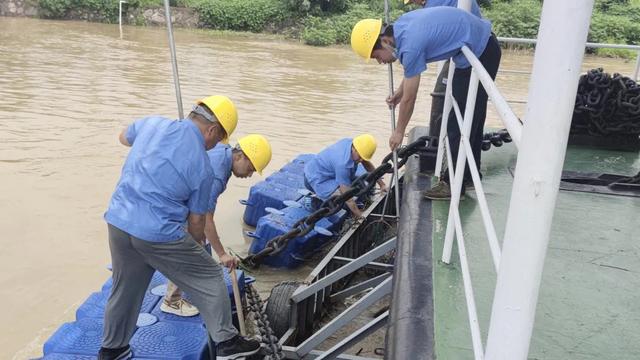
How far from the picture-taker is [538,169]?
110 cm

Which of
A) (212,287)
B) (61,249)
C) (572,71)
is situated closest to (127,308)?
(212,287)

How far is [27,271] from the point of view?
19.9ft

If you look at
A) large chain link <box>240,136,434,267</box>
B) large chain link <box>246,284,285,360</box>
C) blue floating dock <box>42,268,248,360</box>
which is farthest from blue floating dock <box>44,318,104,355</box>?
large chain link <box>240,136,434,267</box>

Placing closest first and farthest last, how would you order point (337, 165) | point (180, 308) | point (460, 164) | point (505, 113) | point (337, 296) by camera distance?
point (505, 113) → point (460, 164) → point (180, 308) → point (337, 296) → point (337, 165)

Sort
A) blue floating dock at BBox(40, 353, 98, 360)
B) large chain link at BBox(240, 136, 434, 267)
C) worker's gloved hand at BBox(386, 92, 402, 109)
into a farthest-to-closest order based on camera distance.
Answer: worker's gloved hand at BBox(386, 92, 402, 109), large chain link at BBox(240, 136, 434, 267), blue floating dock at BBox(40, 353, 98, 360)

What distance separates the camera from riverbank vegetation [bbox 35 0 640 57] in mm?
34219

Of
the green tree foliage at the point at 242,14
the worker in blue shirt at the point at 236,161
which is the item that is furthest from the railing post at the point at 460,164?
the green tree foliage at the point at 242,14

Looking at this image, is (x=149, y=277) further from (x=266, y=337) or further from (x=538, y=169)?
(x=538, y=169)

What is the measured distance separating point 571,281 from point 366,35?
7.37 ft

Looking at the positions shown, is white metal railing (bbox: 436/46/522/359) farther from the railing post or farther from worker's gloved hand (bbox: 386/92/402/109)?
worker's gloved hand (bbox: 386/92/402/109)

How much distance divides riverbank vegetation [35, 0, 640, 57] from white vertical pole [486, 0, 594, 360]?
107 ft

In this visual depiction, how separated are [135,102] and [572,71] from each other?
46.8 feet

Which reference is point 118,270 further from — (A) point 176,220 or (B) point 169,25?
(B) point 169,25

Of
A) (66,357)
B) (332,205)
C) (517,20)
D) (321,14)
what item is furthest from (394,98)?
(321,14)
